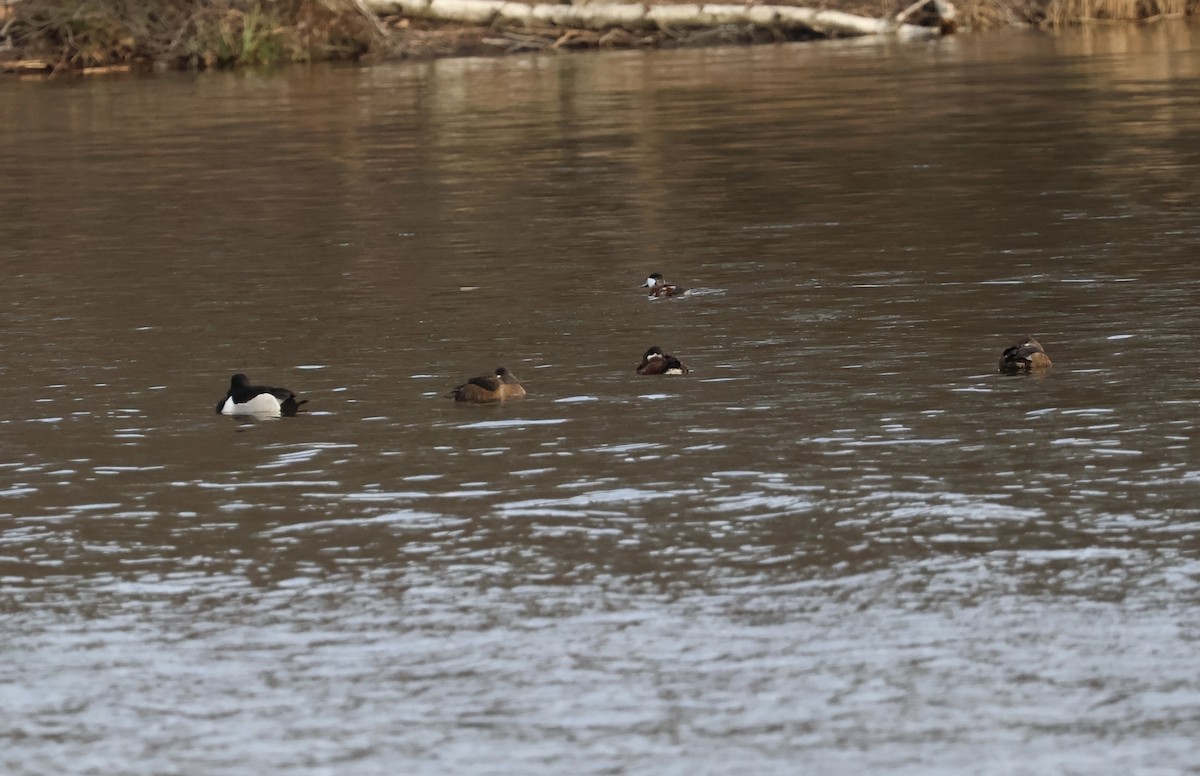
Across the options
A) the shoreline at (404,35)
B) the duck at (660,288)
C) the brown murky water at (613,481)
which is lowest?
the brown murky water at (613,481)

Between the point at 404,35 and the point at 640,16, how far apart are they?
19.4ft

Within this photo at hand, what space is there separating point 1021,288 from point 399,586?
8744 millimetres

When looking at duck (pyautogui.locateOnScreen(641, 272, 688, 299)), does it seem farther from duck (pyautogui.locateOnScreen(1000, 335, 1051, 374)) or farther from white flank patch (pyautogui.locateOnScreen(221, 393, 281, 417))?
white flank patch (pyautogui.locateOnScreen(221, 393, 281, 417))

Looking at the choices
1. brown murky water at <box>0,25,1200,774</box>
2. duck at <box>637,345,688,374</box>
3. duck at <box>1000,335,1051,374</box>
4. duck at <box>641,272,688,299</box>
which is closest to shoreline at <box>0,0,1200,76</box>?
brown murky water at <box>0,25,1200,774</box>

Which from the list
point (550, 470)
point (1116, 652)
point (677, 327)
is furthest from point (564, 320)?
point (1116, 652)

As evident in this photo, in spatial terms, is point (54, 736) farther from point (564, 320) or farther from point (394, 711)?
point (564, 320)

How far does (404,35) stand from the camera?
48.8 metres

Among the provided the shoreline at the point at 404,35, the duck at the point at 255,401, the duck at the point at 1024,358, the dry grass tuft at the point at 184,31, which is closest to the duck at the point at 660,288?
the duck at the point at 1024,358

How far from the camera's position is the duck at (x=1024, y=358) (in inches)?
504

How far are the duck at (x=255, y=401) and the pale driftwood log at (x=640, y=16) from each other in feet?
115

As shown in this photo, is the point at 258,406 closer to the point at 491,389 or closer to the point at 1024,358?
the point at 491,389

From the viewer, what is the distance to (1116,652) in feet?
25.6

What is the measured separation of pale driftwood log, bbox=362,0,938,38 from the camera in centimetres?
4675

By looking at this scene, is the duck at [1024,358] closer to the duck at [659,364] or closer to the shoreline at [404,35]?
the duck at [659,364]
